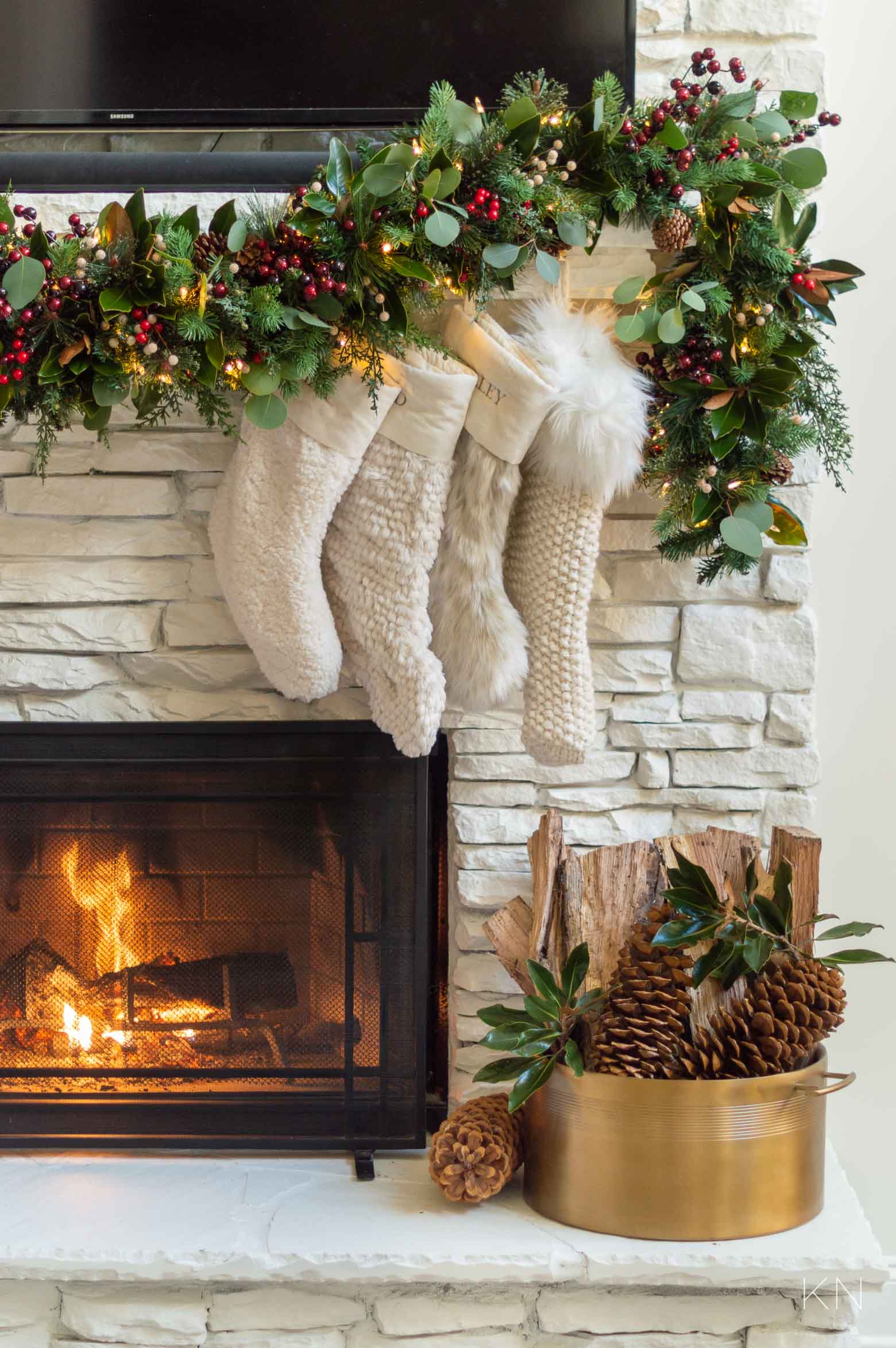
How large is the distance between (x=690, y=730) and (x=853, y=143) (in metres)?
0.89

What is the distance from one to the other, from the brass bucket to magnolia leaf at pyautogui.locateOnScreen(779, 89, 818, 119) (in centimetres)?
104

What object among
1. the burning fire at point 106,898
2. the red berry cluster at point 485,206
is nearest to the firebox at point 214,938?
the burning fire at point 106,898

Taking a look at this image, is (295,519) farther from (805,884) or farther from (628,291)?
(805,884)

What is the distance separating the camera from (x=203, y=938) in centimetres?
147

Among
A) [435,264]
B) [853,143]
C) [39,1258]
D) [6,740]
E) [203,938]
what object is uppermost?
[853,143]

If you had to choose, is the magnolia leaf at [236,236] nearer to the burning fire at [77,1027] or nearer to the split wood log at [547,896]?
the split wood log at [547,896]

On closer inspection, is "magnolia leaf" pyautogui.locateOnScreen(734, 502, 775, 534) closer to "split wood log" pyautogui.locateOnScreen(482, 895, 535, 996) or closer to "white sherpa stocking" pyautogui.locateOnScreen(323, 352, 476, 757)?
"white sherpa stocking" pyautogui.locateOnScreen(323, 352, 476, 757)

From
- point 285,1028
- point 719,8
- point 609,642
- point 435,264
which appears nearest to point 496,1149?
point 285,1028

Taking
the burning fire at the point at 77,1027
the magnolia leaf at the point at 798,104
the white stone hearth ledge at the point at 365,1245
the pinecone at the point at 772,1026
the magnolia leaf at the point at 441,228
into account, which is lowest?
the white stone hearth ledge at the point at 365,1245

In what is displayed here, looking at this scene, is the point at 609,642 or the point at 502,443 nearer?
the point at 502,443

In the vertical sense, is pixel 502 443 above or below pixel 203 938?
above

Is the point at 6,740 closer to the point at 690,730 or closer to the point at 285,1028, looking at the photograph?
the point at 285,1028

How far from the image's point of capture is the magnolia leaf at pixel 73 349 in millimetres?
1202

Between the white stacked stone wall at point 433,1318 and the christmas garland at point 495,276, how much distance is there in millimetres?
804
